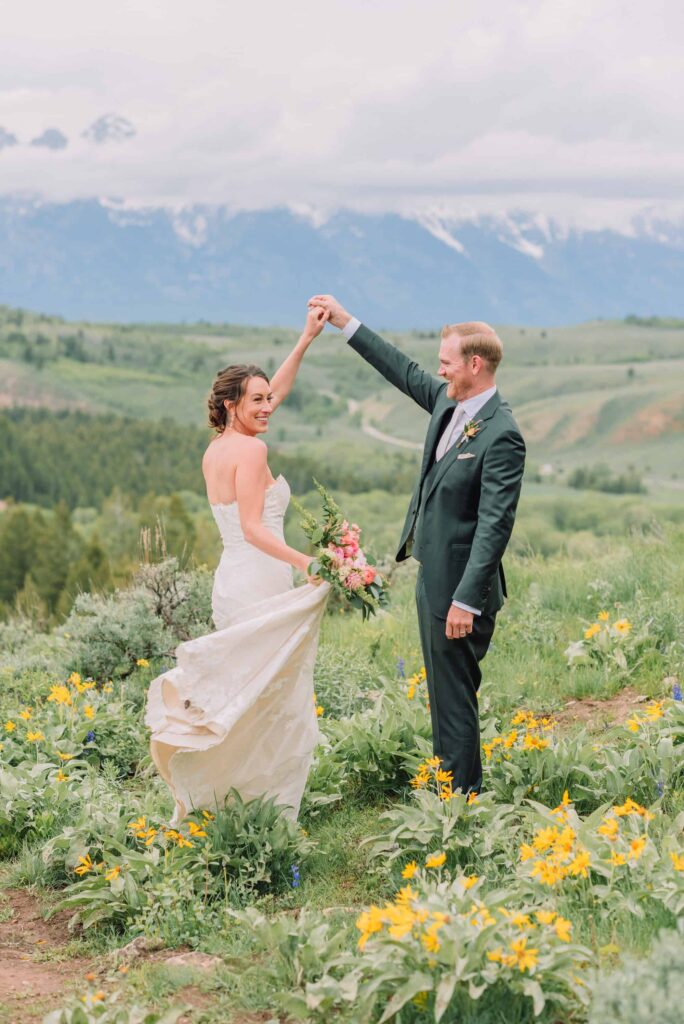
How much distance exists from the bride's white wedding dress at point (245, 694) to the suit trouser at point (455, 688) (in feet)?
2.13

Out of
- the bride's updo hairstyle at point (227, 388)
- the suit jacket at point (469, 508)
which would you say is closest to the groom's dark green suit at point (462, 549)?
the suit jacket at point (469, 508)

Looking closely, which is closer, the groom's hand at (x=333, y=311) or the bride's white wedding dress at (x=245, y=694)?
the bride's white wedding dress at (x=245, y=694)

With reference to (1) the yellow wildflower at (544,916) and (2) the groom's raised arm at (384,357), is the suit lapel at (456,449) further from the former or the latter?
(1) the yellow wildflower at (544,916)

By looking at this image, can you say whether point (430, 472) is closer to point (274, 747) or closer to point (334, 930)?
point (274, 747)

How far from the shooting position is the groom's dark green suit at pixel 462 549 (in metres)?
5.32

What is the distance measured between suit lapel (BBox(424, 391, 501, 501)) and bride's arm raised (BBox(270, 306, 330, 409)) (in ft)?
3.25

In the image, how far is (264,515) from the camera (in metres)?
6.10

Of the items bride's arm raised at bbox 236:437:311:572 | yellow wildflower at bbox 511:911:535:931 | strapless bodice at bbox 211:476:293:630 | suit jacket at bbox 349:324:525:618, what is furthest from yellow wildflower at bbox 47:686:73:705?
yellow wildflower at bbox 511:911:535:931

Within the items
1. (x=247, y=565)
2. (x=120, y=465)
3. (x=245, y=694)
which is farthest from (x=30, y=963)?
(x=120, y=465)

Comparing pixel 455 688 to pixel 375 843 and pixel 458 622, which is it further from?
pixel 375 843

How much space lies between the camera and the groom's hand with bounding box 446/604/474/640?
5359 millimetres

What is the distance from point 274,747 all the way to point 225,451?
1634 millimetres

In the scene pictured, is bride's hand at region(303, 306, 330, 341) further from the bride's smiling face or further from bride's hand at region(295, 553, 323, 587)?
bride's hand at region(295, 553, 323, 587)

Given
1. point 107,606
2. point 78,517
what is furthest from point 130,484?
point 107,606
